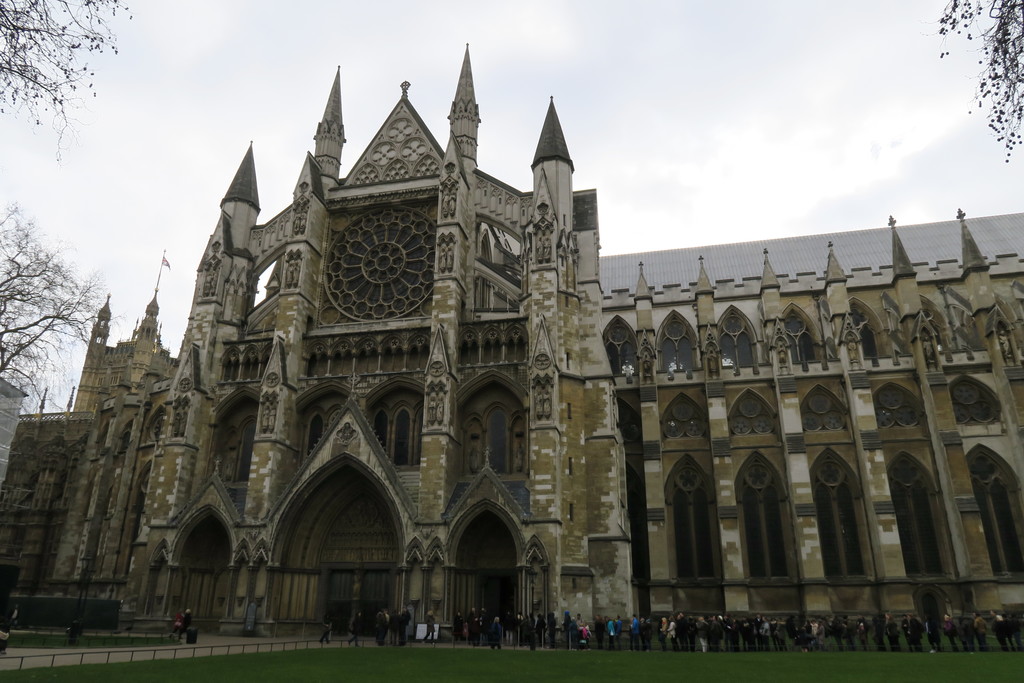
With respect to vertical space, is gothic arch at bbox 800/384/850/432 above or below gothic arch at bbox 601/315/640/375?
below

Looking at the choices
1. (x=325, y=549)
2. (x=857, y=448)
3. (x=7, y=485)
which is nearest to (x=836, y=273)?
(x=857, y=448)

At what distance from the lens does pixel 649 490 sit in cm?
2975

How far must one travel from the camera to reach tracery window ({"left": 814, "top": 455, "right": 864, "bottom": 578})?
28.2 meters

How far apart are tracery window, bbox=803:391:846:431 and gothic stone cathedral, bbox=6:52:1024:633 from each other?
0.10 metres

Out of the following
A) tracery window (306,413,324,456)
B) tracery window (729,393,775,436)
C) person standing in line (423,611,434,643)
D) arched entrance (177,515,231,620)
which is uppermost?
tracery window (729,393,775,436)

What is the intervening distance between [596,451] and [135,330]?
66139 mm

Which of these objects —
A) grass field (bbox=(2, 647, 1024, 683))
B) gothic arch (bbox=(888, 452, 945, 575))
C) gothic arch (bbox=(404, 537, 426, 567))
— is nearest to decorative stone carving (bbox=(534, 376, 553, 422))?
gothic arch (bbox=(404, 537, 426, 567))

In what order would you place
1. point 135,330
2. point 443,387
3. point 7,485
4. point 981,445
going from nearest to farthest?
point 443,387, point 981,445, point 7,485, point 135,330

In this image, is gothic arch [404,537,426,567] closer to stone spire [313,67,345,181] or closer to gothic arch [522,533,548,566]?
gothic arch [522,533,548,566]

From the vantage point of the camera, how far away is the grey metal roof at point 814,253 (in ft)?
124

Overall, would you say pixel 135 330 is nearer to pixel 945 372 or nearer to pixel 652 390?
pixel 652 390

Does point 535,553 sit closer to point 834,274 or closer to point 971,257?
point 834,274

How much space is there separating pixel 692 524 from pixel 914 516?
29.6 ft

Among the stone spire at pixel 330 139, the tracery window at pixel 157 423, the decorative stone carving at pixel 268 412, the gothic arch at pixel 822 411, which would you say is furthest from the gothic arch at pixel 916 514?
the tracery window at pixel 157 423
